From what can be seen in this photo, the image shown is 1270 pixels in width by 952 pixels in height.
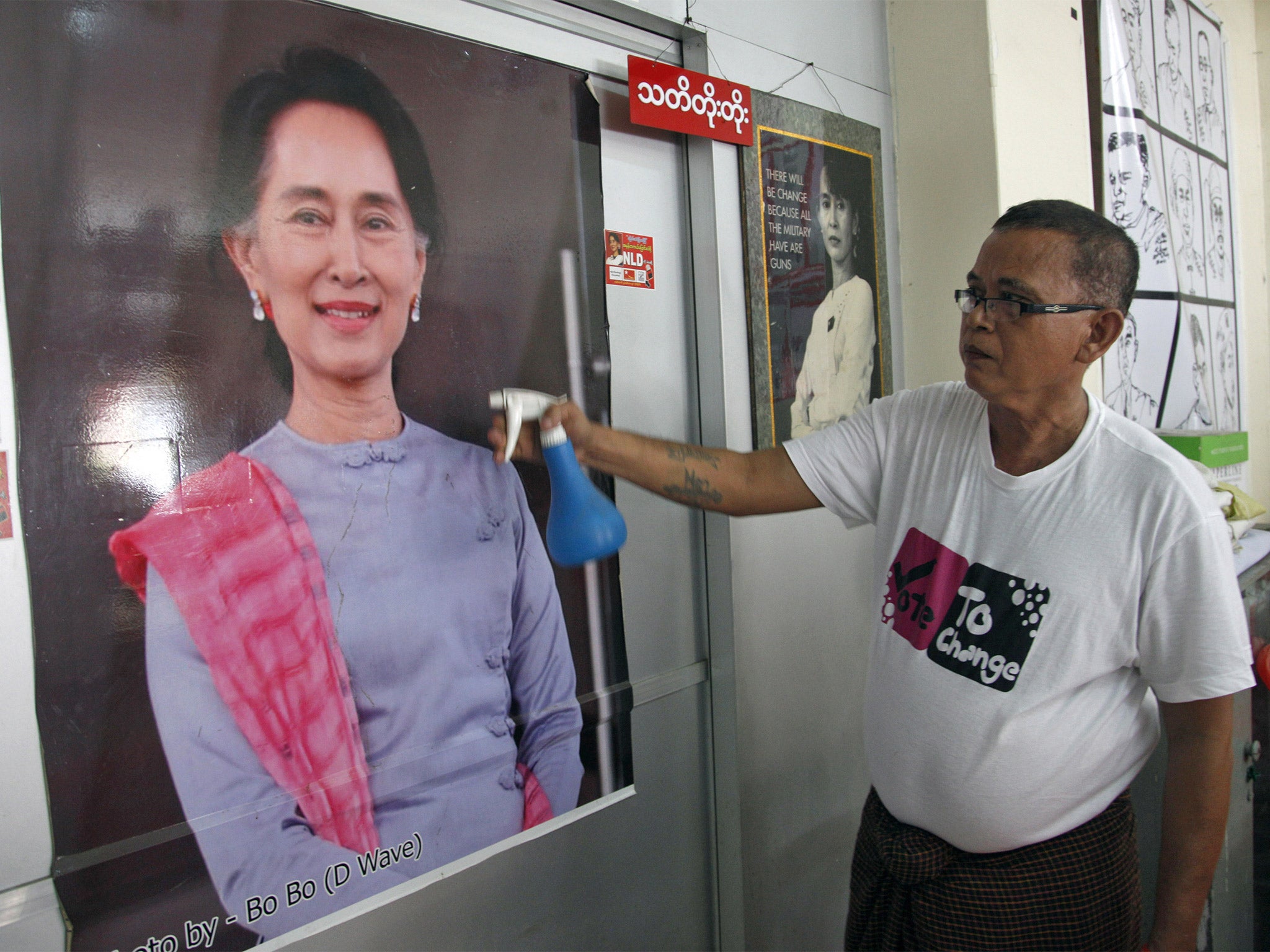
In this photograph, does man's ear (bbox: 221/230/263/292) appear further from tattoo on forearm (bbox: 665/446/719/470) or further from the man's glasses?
the man's glasses

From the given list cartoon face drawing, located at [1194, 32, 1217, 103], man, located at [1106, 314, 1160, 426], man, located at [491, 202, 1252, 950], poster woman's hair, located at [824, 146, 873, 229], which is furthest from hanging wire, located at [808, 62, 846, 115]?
cartoon face drawing, located at [1194, 32, 1217, 103]

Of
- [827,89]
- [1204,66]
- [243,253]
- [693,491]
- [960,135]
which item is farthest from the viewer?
[1204,66]

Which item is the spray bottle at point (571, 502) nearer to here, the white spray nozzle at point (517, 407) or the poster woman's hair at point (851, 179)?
the white spray nozzle at point (517, 407)

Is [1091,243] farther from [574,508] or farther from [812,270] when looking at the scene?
[574,508]

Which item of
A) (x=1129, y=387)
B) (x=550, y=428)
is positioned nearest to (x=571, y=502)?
(x=550, y=428)

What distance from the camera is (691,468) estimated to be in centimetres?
148

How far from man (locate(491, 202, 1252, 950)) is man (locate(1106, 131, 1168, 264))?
5.74 feet

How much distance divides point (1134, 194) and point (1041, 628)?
7.55 feet

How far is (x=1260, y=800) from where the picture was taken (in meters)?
2.07

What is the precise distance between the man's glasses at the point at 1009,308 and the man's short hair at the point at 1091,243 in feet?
0.14

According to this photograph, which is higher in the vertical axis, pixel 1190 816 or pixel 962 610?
pixel 962 610

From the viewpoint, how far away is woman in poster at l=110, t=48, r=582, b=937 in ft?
3.89

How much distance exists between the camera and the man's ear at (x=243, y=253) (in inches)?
47.3

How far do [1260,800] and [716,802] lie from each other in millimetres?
1401
